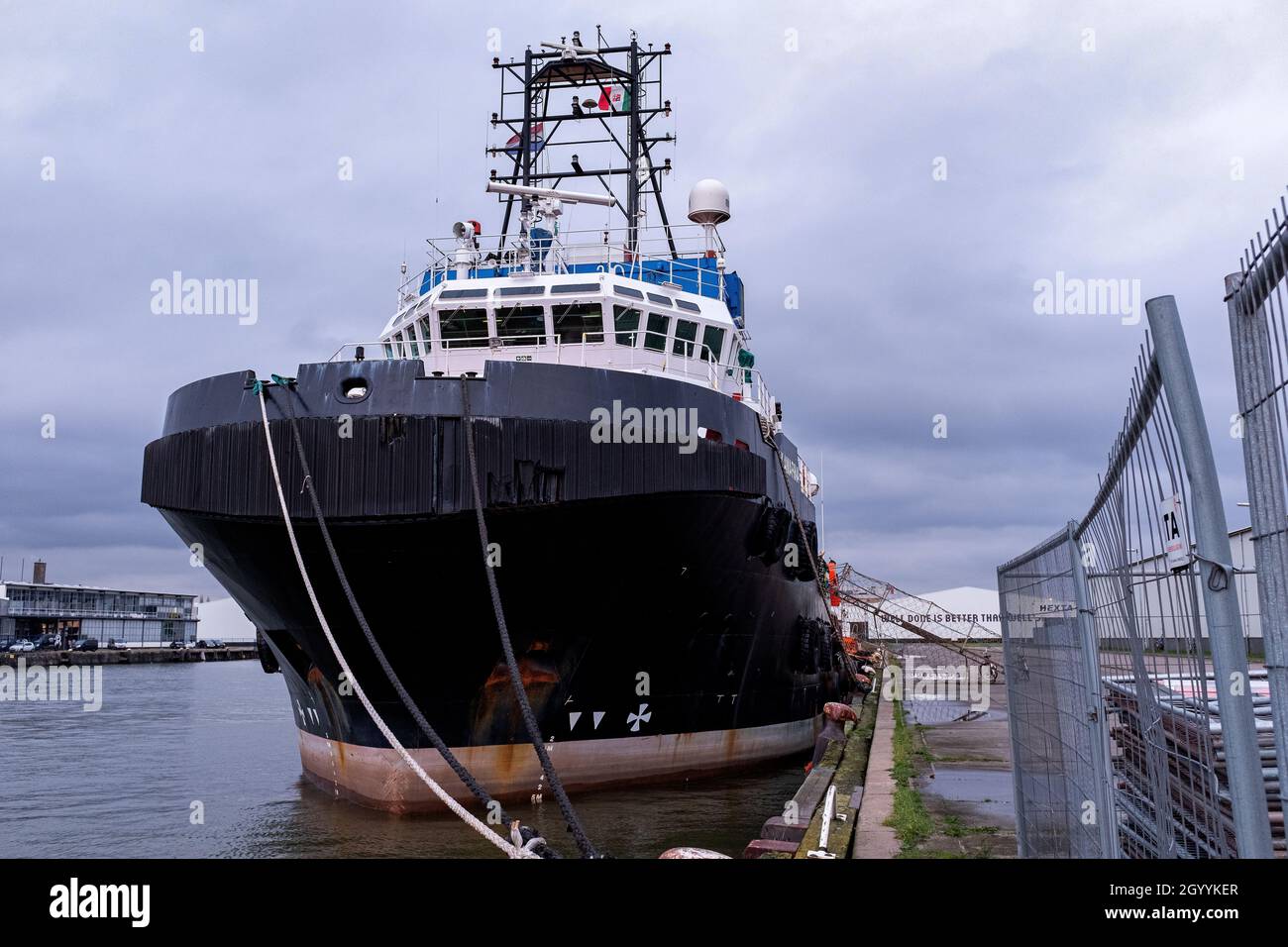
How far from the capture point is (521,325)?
46.0ft

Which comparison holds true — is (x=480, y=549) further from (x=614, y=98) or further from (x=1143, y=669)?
(x=614, y=98)

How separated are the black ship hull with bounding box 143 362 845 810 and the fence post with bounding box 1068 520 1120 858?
7.12 metres

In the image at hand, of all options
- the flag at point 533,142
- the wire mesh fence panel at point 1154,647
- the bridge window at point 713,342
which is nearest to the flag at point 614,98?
the flag at point 533,142

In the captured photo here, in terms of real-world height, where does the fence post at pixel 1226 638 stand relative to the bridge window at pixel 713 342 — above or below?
below

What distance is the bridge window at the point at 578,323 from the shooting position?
13.9 m

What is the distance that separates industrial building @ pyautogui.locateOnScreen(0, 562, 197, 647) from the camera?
2904 inches

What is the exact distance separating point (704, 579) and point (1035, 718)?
693cm

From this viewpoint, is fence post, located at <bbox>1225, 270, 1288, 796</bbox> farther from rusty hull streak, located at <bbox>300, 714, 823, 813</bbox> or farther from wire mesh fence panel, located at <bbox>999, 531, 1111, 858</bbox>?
rusty hull streak, located at <bbox>300, 714, 823, 813</bbox>

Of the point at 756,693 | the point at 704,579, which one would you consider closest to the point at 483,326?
the point at 704,579

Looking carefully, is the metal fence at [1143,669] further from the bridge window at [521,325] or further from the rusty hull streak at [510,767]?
the bridge window at [521,325]

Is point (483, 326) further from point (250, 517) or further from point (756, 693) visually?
point (756, 693)

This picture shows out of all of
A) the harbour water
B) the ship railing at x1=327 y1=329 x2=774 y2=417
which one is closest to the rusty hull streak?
the harbour water

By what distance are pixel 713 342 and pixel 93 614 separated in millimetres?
81966

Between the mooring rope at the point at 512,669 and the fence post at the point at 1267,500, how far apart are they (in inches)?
127
